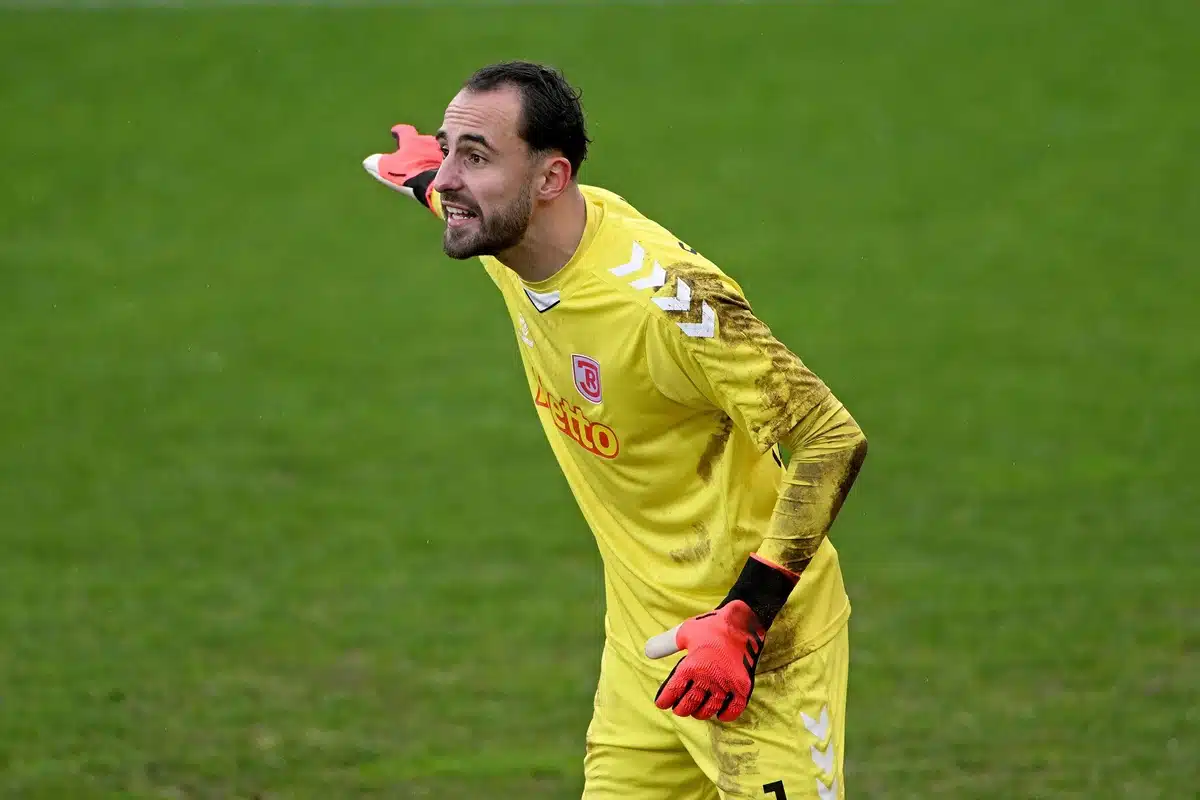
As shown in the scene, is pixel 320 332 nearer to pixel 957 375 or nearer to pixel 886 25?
pixel 957 375

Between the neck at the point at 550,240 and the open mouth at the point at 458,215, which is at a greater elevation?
the open mouth at the point at 458,215

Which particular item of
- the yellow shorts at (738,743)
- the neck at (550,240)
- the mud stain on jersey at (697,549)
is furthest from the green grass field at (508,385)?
the neck at (550,240)

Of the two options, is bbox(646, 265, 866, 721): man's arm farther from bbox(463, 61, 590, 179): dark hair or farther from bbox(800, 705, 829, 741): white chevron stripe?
→ bbox(463, 61, 590, 179): dark hair

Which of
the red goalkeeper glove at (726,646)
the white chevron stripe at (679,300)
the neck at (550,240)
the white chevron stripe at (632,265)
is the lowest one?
the red goalkeeper glove at (726,646)

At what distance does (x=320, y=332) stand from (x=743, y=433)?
9.31m

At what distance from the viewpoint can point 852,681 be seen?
7680 mm

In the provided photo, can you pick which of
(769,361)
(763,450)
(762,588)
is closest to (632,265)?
(769,361)

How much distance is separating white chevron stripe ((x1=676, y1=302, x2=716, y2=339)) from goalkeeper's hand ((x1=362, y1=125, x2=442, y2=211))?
171 cm

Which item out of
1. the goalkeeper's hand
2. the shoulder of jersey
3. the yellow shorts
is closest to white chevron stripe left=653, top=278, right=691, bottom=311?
the shoulder of jersey

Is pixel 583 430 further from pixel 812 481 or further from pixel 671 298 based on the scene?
pixel 812 481

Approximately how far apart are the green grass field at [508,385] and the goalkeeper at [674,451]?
8.08 feet

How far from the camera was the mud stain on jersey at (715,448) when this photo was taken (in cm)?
422

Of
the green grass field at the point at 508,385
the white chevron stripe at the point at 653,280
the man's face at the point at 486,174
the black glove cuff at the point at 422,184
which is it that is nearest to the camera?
the white chevron stripe at the point at 653,280

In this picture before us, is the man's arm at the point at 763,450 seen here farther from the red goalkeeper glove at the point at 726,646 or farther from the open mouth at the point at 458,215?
the open mouth at the point at 458,215
